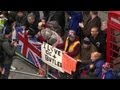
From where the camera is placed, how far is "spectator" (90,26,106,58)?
34.3ft

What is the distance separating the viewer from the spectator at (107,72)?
10.5m

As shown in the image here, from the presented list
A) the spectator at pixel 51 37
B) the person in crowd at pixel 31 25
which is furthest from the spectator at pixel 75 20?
the person in crowd at pixel 31 25

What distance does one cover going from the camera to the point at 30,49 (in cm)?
1073

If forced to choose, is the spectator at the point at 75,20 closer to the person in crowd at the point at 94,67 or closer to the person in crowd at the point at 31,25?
the person in crowd at the point at 94,67

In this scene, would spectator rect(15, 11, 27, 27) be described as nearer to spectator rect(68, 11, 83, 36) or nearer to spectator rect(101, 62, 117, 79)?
spectator rect(68, 11, 83, 36)

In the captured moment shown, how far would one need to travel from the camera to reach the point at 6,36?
10.7 meters

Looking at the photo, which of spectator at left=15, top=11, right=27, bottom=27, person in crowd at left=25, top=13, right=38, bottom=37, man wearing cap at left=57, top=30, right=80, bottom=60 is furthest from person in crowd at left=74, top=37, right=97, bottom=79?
spectator at left=15, top=11, right=27, bottom=27

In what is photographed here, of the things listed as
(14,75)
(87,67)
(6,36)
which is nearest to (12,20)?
(6,36)

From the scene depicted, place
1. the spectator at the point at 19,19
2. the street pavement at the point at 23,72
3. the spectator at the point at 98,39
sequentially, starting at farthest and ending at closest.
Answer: the spectator at the point at 19,19 → the street pavement at the point at 23,72 → the spectator at the point at 98,39

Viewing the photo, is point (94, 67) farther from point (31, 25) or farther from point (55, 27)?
point (31, 25)

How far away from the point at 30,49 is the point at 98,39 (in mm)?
1409

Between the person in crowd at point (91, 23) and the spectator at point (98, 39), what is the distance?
0.26 feet

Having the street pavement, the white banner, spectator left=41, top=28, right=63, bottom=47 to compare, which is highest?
spectator left=41, top=28, right=63, bottom=47

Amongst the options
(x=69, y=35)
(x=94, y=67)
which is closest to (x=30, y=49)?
(x=69, y=35)
